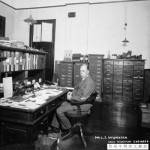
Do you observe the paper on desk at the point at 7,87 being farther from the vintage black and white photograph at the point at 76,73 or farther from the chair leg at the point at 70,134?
the chair leg at the point at 70,134

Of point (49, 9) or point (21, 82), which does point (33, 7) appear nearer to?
point (49, 9)

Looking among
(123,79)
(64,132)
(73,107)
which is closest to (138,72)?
(123,79)

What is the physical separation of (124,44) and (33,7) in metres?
3.55

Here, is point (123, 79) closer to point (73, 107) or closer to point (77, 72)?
point (77, 72)

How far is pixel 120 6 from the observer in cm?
549

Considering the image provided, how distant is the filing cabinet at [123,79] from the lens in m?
4.96

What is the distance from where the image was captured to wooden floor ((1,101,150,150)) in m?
2.45

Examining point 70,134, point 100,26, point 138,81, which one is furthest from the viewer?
point 100,26

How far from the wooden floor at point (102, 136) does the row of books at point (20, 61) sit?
126 cm

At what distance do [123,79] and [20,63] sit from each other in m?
3.27

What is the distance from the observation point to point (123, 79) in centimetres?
505

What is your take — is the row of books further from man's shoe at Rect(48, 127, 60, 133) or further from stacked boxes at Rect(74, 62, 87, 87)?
stacked boxes at Rect(74, 62, 87, 87)

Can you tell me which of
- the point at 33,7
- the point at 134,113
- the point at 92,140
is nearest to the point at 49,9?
the point at 33,7

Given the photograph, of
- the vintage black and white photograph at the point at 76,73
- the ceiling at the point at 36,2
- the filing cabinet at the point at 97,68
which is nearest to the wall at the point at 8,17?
the vintage black and white photograph at the point at 76,73
